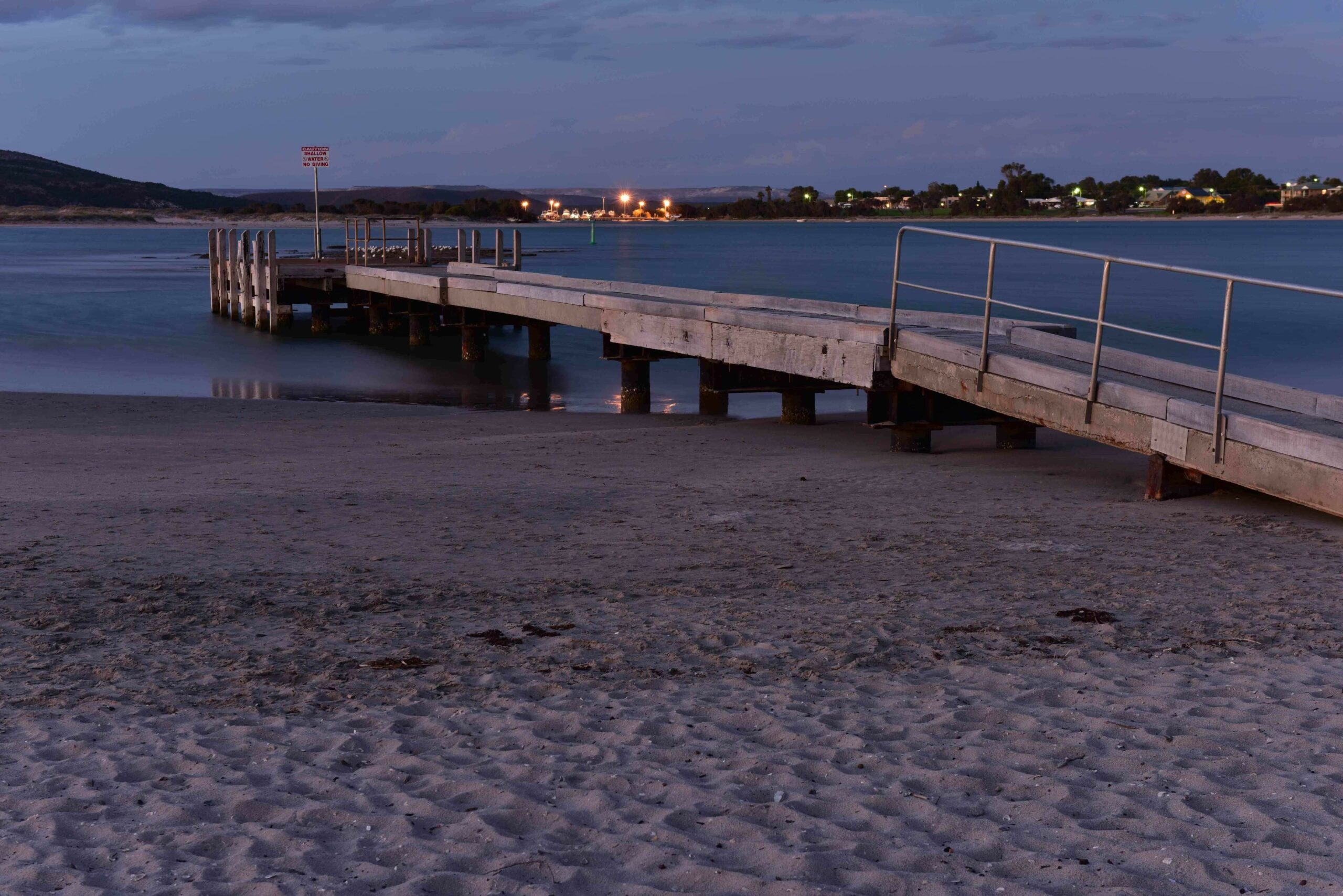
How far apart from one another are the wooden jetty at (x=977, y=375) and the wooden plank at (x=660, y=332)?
17 millimetres

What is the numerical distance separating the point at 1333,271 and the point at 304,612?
2278 inches

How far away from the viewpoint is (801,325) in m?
11.5

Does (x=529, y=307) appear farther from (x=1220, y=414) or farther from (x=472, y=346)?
(x=1220, y=414)

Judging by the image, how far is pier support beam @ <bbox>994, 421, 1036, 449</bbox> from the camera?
11.1 meters

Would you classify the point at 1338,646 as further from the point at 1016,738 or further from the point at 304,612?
the point at 304,612

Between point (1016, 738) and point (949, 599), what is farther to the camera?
point (949, 599)

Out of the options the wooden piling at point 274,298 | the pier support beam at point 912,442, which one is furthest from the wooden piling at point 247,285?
the pier support beam at point 912,442

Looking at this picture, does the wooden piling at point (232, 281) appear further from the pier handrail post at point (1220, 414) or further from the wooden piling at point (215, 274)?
the pier handrail post at point (1220, 414)

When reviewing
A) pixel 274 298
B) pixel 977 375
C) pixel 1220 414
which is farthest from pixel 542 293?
pixel 274 298

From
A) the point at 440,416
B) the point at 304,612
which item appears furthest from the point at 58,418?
the point at 304,612

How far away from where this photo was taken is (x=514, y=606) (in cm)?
571

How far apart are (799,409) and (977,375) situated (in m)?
3.86

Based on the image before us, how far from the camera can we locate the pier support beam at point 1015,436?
11094 millimetres

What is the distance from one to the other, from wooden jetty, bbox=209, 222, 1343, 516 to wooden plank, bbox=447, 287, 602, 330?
1.1 inches
